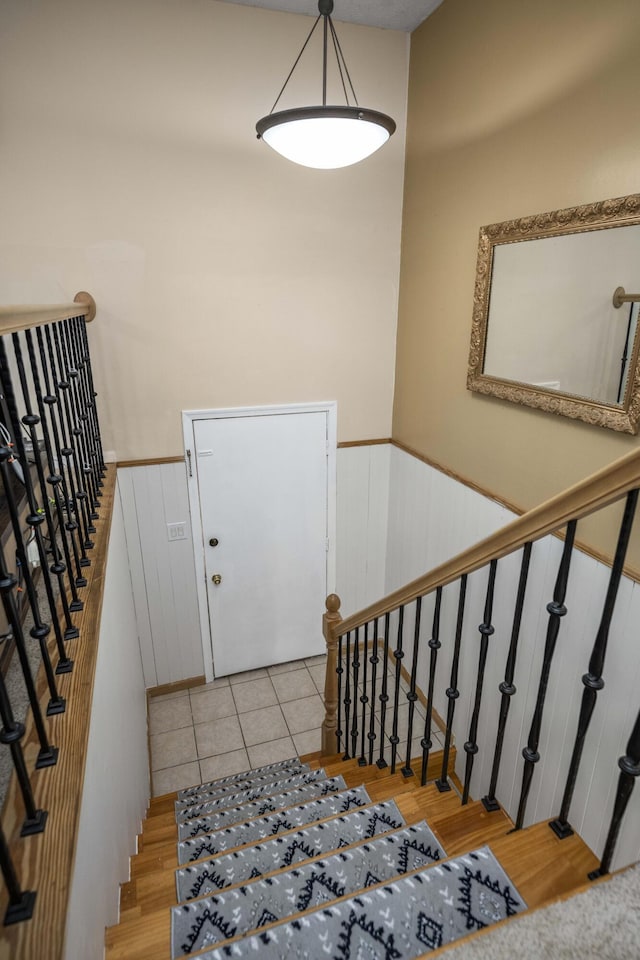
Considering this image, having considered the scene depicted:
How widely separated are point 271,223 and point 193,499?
1.97 m

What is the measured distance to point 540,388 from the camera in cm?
259

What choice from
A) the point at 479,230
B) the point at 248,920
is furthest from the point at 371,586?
the point at 248,920

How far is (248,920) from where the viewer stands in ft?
4.88

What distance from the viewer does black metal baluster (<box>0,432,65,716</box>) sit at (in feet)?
3.20

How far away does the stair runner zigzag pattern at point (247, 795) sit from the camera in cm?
281

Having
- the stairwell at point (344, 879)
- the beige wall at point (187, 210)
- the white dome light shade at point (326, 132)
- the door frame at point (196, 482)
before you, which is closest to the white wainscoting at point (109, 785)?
the stairwell at point (344, 879)

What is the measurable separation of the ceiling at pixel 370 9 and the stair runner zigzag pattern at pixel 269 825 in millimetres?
4225

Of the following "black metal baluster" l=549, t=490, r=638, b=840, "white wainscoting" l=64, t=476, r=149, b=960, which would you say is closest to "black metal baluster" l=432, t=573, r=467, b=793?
"black metal baluster" l=549, t=490, r=638, b=840

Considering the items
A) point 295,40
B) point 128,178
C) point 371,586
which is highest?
point 295,40

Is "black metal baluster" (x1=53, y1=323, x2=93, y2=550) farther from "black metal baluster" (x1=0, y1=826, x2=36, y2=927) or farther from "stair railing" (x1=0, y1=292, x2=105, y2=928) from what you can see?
"black metal baluster" (x1=0, y1=826, x2=36, y2=927)

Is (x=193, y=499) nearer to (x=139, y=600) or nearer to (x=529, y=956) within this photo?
(x=139, y=600)

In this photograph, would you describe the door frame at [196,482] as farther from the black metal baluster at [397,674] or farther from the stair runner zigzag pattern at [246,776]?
the black metal baluster at [397,674]

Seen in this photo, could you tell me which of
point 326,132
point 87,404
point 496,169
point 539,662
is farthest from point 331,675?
point 496,169

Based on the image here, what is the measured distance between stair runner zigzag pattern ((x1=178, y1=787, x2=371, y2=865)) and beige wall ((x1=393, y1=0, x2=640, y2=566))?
5.24ft
